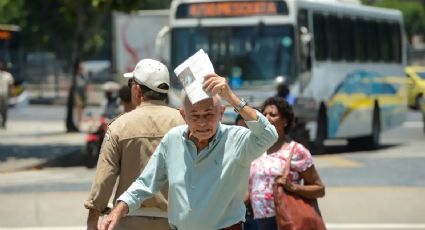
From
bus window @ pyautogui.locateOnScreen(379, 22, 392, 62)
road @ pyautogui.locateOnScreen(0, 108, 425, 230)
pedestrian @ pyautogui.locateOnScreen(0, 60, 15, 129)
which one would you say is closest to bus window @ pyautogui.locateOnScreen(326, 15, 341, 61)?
bus window @ pyautogui.locateOnScreen(379, 22, 392, 62)

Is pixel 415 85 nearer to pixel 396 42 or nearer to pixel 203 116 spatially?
pixel 396 42

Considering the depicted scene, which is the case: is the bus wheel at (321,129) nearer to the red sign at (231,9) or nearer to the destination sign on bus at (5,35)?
the red sign at (231,9)

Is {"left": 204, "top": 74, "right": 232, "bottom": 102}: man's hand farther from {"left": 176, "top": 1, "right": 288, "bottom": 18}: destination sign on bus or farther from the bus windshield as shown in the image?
{"left": 176, "top": 1, "right": 288, "bottom": 18}: destination sign on bus

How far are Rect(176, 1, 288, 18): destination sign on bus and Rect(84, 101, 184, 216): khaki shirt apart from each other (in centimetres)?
1570

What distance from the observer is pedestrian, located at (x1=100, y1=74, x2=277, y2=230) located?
5.97 metres

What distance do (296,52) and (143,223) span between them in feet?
51.6

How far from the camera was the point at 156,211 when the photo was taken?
7008 mm

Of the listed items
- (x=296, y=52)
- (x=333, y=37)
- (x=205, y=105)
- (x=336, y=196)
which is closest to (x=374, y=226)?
(x=336, y=196)

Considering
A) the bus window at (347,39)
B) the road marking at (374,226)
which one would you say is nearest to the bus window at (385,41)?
the bus window at (347,39)

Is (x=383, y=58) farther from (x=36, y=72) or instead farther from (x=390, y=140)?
(x=36, y=72)

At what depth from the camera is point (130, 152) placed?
23.1ft

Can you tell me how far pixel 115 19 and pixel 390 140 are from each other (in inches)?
497

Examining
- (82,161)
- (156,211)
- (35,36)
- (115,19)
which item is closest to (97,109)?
(115,19)

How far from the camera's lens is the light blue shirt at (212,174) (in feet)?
19.8
